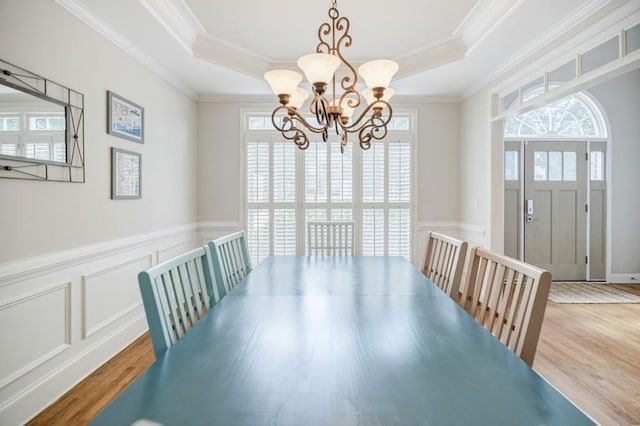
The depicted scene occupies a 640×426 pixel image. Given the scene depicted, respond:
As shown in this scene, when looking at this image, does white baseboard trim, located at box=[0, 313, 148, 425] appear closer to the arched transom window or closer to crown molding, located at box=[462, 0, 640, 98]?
crown molding, located at box=[462, 0, 640, 98]

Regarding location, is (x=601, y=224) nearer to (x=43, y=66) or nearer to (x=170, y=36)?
(x=170, y=36)

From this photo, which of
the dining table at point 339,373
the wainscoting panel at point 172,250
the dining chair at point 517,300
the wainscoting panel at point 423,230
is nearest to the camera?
the dining table at point 339,373

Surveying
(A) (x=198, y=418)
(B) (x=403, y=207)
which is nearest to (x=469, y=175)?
(B) (x=403, y=207)

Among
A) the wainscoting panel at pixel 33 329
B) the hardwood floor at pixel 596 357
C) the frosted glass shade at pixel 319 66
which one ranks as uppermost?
the frosted glass shade at pixel 319 66

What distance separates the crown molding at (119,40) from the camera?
2.26 metres

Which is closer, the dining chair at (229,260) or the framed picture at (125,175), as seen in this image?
the dining chair at (229,260)

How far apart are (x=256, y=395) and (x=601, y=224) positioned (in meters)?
5.67

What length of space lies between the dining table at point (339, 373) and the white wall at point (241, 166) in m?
2.95

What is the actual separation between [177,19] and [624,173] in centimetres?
569

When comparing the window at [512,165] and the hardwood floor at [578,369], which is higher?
the window at [512,165]

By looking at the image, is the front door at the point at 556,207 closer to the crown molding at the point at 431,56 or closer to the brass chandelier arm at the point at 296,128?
the crown molding at the point at 431,56

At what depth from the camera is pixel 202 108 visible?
174 inches

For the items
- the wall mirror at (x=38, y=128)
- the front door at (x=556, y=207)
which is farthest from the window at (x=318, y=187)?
the wall mirror at (x=38, y=128)

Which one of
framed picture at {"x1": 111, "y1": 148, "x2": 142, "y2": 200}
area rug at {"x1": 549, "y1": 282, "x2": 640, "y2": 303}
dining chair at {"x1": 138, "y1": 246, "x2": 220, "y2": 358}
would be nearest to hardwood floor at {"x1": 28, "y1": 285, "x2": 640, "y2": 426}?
area rug at {"x1": 549, "y1": 282, "x2": 640, "y2": 303}
